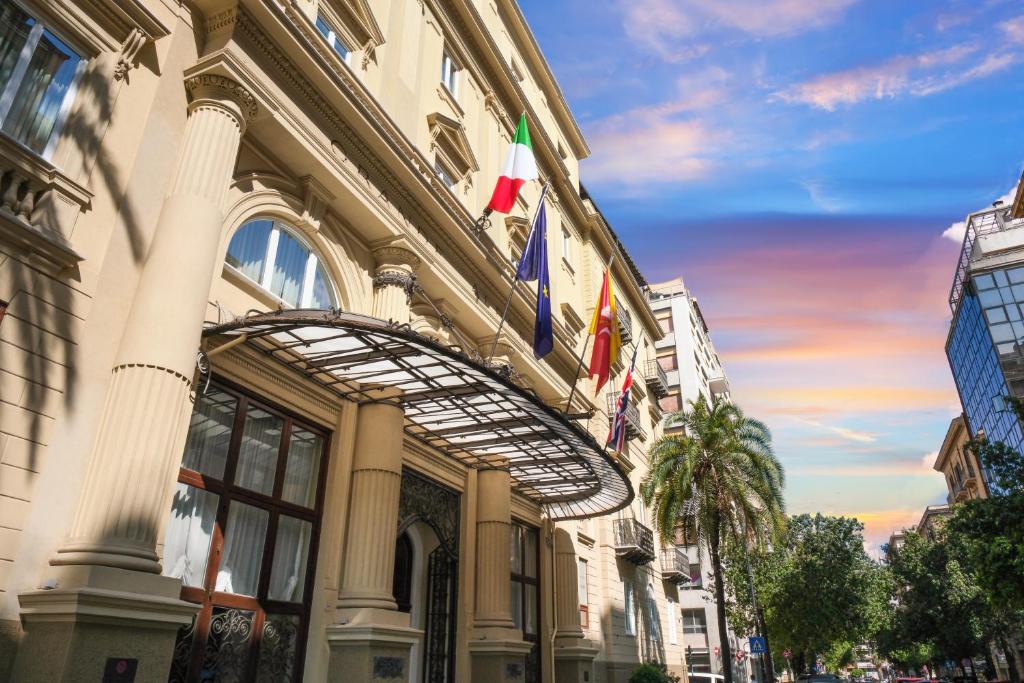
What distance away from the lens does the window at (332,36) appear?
13.0 m

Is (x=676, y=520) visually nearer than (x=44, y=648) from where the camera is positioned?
No

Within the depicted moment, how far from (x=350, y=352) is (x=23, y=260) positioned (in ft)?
14.1

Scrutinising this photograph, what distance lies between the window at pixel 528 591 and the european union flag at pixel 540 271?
17.3 feet

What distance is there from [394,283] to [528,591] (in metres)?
9.51

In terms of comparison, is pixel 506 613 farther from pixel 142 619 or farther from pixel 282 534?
pixel 142 619

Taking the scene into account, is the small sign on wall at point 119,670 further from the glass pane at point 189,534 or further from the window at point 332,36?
the window at point 332,36

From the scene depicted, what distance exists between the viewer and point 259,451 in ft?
33.8

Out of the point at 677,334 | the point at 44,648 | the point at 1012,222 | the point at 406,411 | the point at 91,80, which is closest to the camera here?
the point at 44,648

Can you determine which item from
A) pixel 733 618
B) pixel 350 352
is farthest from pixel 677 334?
pixel 350 352

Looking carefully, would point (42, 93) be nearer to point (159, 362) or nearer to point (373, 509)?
point (159, 362)

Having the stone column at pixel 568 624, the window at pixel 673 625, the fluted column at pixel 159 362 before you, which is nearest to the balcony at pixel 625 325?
the stone column at pixel 568 624

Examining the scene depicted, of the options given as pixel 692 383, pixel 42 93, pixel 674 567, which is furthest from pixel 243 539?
pixel 692 383

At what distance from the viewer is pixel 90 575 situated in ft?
21.0

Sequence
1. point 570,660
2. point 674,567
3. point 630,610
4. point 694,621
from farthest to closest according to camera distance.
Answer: point 694,621 < point 674,567 < point 630,610 < point 570,660
